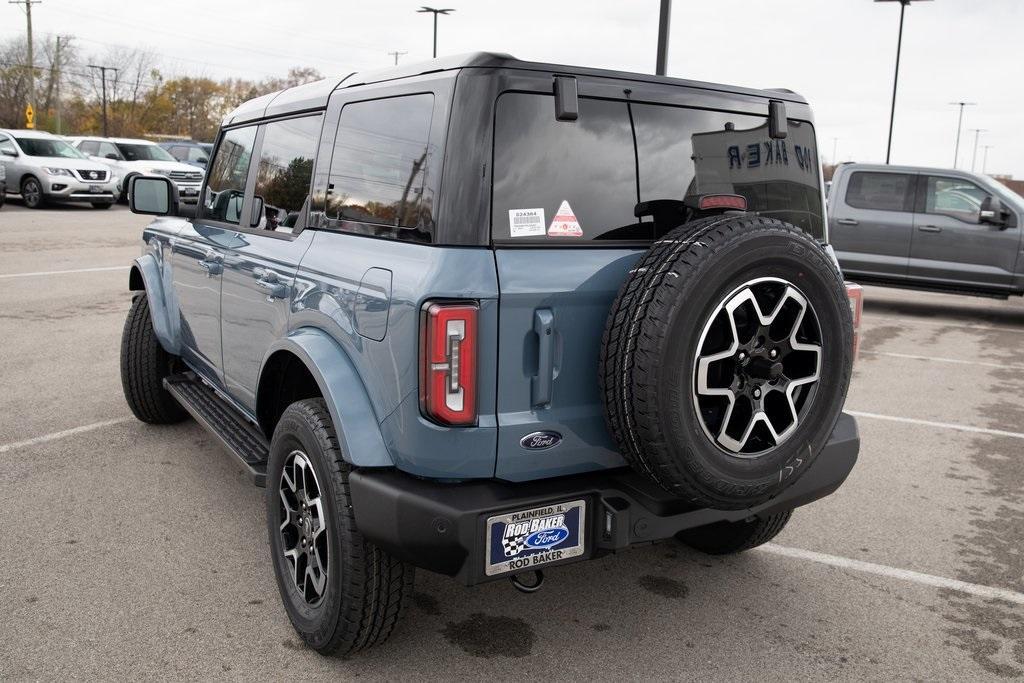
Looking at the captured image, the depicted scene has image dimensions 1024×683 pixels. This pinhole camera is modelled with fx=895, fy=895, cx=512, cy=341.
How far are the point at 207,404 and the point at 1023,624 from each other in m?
3.77

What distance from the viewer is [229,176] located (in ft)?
14.5

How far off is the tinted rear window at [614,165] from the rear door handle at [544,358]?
Result: 0.25m

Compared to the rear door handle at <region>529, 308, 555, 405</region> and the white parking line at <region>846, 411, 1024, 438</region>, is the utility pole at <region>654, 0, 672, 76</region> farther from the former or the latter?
the rear door handle at <region>529, 308, 555, 405</region>

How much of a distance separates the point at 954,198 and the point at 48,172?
19.1 m

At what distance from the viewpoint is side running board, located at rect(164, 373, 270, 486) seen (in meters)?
3.62

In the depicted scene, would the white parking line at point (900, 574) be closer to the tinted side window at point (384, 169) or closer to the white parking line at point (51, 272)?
the tinted side window at point (384, 169)

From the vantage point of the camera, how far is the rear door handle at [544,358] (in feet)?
8.60

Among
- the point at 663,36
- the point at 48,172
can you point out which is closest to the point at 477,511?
the point at 663,36

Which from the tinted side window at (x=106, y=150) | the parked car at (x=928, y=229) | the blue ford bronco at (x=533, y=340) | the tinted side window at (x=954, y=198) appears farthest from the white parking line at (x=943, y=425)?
the tinted side window at (x=106, y=150)

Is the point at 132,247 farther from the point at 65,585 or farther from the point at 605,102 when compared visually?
the point at 605,102

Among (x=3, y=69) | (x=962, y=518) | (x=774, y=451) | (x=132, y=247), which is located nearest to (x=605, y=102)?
(x=774, y=451)

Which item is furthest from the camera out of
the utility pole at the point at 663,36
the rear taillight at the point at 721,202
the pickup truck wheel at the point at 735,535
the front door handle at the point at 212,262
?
the utility pole at the point at 663,36

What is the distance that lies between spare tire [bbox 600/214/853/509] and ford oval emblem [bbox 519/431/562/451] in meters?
0.17

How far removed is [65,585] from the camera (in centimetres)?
343
